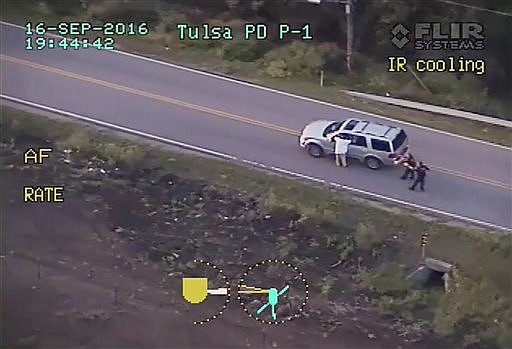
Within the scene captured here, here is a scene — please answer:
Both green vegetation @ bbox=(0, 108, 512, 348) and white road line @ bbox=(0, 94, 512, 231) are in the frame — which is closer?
green vegetation @ bbox=(0, 108, 512, 348)

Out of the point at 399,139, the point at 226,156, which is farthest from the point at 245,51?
the point at 399,139

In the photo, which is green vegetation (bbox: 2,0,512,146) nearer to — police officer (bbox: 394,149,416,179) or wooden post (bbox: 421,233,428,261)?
police officer (bbox: 394,149,416,179)

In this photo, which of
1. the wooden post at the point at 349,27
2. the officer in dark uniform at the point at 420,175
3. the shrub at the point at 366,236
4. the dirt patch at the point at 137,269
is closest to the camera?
the dirt patch at the point at 137,269

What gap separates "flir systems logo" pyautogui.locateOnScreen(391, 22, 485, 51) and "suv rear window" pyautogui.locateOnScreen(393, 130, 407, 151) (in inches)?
11.5

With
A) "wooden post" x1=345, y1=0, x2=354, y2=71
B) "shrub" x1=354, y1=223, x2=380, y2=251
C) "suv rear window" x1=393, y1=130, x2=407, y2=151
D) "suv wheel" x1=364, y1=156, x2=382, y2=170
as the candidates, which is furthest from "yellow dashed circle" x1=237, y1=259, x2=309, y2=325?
"wooden post" x1=345, y1=0, x2=354, y2=71

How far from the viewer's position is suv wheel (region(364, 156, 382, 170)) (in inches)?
153

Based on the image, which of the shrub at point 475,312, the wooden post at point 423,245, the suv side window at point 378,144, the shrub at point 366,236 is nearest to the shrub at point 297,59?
the suv side window at point 378,144

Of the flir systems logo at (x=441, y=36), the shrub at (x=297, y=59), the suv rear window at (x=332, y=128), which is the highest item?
the flir systems logo at (x=441, y=36)

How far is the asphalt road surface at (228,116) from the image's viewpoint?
12.7ft

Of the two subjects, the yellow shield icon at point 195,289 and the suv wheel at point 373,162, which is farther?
the suv wheel at point 373,162

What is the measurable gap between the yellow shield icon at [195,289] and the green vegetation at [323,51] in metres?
0.76

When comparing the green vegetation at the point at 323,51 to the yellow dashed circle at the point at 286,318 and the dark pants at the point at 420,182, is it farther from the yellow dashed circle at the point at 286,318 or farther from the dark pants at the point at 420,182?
the yellow dashed circle at the point at 286,318

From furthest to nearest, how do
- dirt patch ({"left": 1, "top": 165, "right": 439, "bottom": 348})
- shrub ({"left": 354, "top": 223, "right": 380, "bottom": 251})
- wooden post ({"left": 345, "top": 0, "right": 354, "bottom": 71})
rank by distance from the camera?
wooden post ({"left": 345, "top": 0, "right": 354, "bottom": 71}), shrub ({"left": 354, "top": 223, "right": 380, "bottom": 251}), dirt patch ({"left": 1, "top": 165, "right": 439, "bottom": 348})

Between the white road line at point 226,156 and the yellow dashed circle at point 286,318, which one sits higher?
the white road line at point 226,156
